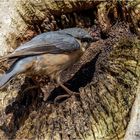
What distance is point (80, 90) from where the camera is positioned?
125 inches

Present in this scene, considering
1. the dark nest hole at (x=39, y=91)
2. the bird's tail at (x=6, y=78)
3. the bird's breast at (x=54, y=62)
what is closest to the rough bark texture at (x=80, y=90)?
the dark nest hole at (x=39, y=91)

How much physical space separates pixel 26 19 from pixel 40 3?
0.55 ft

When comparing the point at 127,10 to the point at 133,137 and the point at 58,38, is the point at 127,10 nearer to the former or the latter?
the point at 58,38

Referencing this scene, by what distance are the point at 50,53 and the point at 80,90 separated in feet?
1.48

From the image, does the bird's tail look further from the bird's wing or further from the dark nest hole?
the dark nest hole

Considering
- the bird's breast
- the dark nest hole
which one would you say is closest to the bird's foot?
the dark nest hole

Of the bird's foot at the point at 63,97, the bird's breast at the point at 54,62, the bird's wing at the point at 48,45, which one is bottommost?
the bird's foot at the point at 63,97

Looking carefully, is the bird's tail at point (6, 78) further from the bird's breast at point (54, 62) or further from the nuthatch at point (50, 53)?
the bird's breast at point (54, 62)

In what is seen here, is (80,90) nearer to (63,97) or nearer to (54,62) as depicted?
(63,97)

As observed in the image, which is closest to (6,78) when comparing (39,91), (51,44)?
(39,91)

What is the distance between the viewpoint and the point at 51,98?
339cm

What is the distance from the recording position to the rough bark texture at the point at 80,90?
9.68 feet

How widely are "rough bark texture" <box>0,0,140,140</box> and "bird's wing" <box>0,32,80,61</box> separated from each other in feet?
0.62

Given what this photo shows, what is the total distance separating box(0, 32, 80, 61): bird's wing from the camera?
3293mm
